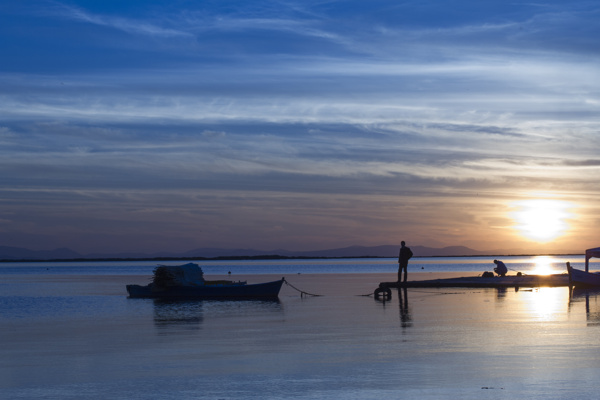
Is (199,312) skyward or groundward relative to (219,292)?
groundward

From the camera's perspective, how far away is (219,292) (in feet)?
143

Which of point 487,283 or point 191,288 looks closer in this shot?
point 191,288

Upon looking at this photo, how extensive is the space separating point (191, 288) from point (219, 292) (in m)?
1.96

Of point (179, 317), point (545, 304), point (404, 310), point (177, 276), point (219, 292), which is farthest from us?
point (177, 276)

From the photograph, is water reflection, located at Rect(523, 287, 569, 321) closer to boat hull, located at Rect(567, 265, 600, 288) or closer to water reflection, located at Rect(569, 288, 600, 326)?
water reflection, located at Rect(569, 288, 600, 326)

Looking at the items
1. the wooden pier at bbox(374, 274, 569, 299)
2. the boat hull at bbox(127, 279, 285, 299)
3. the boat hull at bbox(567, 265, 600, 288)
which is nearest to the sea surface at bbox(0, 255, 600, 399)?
the boat hull at bbox(127, 279, 285, 299)

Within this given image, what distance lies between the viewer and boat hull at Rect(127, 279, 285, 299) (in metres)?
42.6

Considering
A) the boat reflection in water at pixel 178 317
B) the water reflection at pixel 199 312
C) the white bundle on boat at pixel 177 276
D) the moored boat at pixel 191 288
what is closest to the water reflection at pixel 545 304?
the water reflection at pixel 199 312

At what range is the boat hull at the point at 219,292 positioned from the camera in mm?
42625

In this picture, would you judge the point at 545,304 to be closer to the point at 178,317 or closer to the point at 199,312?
the point at 199,312

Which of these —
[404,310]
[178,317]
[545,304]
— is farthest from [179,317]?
[545,304]

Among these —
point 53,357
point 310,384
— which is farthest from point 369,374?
point 53,357

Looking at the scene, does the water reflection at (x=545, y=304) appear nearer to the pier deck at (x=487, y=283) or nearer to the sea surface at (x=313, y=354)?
the sea surface at (x=313, y=354)

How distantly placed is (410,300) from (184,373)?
2256 cm
